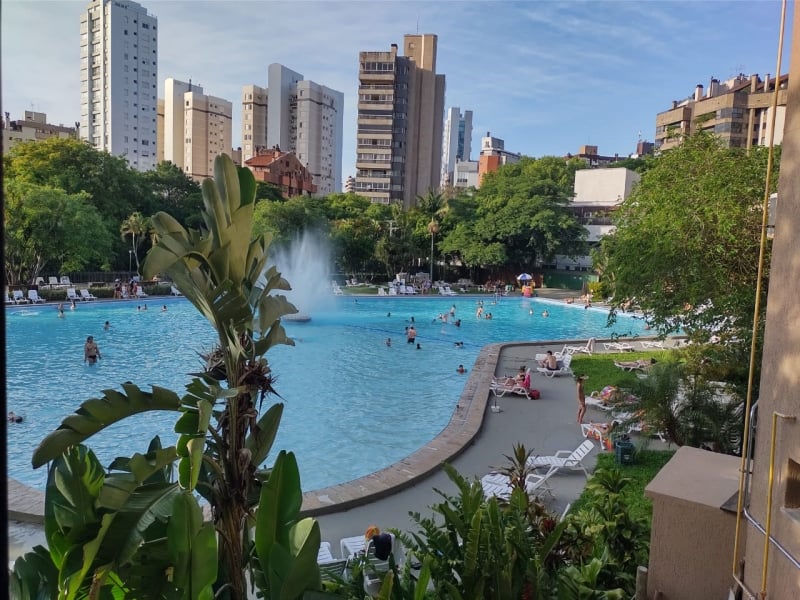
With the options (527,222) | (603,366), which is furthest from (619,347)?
(527,222)

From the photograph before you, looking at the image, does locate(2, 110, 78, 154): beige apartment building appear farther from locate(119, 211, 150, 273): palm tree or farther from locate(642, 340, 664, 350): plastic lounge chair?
locate(642, 340, 664, 350): plastic lounge chair

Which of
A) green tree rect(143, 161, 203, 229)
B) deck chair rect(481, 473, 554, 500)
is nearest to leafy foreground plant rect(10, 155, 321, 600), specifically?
deck chair rect(481, 473, 554, 500)

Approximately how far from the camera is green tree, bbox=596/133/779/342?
37.4 feet

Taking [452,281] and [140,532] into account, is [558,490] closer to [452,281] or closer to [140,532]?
[140,532]

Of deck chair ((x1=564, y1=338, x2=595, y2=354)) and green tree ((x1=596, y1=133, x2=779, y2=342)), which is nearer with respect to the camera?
green tree ((x1=596, y1=133, x2=779, y2=342))

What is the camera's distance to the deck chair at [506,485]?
8851 millimetres

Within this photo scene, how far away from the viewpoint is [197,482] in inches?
151

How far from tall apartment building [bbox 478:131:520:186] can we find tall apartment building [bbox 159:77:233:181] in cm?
4852

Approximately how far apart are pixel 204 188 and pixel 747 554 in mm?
4112

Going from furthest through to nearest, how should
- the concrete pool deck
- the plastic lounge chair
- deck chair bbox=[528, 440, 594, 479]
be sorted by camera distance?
the plastic lounge chair, deck chair bbox=[528, 440, 594, 479], the concrete pool deck

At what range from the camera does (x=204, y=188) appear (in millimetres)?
3824

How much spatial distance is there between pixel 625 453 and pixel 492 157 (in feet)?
337

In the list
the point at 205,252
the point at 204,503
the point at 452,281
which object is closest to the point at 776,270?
the point at 205,252

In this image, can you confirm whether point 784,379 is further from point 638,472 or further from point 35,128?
point 35,128
